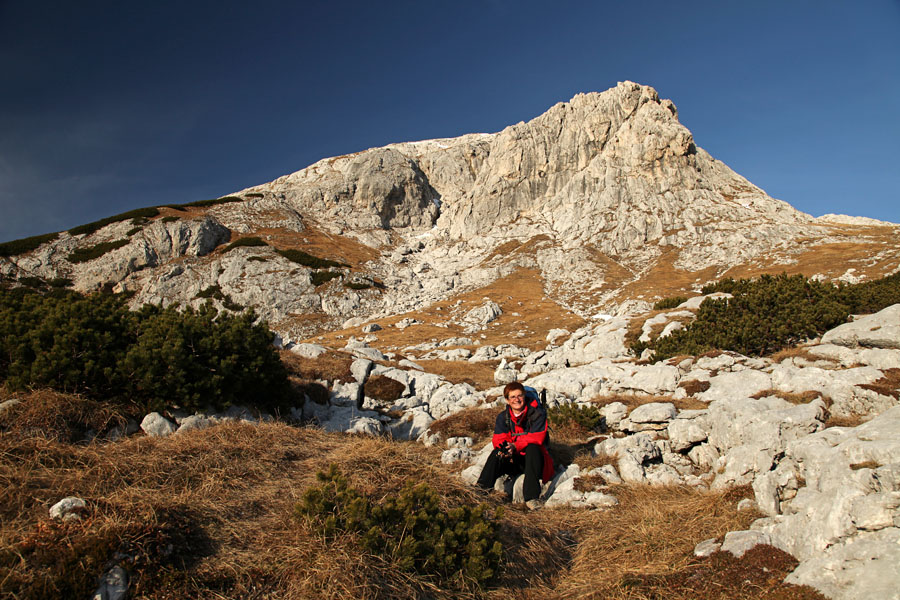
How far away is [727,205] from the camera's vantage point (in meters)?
90.5

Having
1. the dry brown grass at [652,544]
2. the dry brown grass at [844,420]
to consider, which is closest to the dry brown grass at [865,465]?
the dry brown grass at [652,544]

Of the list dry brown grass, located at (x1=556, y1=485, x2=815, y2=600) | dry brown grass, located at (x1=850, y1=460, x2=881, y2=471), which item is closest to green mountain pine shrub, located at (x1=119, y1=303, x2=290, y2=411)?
dry brown grass, located at (x1=556, y1=485, x2=815, y2=600)

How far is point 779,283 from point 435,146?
149m

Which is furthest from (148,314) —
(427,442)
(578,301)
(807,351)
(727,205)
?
(727,205)

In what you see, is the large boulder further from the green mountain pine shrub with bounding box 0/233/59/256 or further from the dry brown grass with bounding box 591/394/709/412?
the green mountain pine shrub with bounding box 0/233/59/256

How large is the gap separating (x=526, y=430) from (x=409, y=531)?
3.74m

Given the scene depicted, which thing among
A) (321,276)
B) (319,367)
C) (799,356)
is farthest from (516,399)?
(321,276)

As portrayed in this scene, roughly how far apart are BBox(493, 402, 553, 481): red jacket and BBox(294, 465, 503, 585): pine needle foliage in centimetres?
278

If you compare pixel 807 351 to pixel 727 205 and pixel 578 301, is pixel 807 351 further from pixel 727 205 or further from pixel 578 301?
pixel 727 205

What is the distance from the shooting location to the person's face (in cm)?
805

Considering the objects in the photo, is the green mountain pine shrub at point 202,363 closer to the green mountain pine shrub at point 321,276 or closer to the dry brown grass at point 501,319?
the dry brown grass at point 501,319

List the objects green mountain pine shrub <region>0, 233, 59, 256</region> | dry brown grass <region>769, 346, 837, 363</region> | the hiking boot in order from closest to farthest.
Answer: the hiking boot < dry brown grass <region>769, 346, 837, 363</region> < green mountain pine shrub <region>0, 233, 59, 256</region>

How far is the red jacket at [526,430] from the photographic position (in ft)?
26.6

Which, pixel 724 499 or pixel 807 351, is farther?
pixel 807 351
